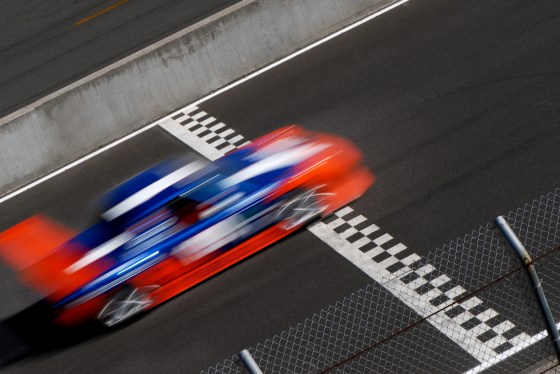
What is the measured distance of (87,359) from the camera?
13969 millimetres

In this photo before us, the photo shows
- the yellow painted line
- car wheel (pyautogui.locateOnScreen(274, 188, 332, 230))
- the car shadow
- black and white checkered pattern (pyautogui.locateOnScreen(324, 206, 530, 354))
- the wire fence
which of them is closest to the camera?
the wire fence

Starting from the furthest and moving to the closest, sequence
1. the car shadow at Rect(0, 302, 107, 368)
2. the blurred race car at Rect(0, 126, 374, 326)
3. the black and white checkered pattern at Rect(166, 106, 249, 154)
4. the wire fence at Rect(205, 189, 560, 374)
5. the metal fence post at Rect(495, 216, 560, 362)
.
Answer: the black and white checkered pattern at Rect(166, 106, 249, 154), the car shadow at Rect(0, 302, 107, 368), the blurred race car at Rect(0, 126, 374, 326), the wire fence at Rect(205, 189, 560, 374), the metal fence post at Rect(495, 216, 560, 362)

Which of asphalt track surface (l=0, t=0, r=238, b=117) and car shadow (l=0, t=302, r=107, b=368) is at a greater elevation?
asphalt track surface (l=0, t=0, r=238, b=117)

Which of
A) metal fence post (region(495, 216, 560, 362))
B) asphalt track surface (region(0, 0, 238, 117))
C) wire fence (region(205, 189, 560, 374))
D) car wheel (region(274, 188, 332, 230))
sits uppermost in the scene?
asphalt track surface (region(0, 0, 238, 117))

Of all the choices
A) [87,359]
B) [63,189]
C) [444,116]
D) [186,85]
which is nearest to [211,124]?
[186,85]

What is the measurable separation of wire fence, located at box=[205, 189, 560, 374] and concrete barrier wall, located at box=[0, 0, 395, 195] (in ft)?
22.1

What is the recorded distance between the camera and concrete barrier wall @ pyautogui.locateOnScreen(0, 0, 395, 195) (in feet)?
60.4

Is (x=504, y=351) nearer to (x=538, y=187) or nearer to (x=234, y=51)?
(x=538, y=187)

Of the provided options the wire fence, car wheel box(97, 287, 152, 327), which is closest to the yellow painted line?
car wheel box(97, 287, 152, 327)

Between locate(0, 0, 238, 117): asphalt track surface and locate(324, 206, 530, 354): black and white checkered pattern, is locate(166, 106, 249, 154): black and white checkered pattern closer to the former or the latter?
locate(0, 0, 238, 117): asphalt track surface

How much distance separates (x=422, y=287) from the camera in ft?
44.7

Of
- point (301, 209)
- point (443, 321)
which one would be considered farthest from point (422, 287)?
point (301, 209)

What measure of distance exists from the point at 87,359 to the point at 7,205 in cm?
495

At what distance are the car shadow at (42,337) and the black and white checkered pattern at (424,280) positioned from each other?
3662 mm
